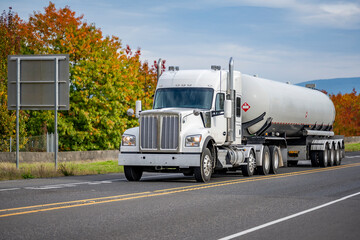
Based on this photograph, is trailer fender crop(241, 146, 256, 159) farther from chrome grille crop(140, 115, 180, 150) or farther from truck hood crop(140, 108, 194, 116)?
chrome grille crop(140, 115, 180, 150)

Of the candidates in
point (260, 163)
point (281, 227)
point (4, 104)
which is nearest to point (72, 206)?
point (281, 227)

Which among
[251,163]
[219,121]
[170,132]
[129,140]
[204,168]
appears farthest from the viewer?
[251,163]

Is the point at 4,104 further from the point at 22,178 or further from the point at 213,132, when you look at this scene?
the point at 213,132

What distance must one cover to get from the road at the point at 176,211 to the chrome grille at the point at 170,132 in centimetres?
153

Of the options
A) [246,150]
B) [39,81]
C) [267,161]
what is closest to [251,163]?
[246,150]

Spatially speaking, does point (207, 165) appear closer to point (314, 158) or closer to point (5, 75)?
point (314, 158)

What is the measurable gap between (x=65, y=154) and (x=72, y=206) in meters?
21.4

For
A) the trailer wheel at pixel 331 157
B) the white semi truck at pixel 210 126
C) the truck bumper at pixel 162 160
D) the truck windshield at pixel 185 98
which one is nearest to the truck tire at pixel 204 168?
the white semi truck at pixel 210 126

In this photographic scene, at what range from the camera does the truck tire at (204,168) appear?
18.7 meters

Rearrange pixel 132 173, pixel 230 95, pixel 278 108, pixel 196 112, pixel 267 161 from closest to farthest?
pixel 196 112, pixel 132 173, pixel 230 95, pixel 267 161, pixel 278 108

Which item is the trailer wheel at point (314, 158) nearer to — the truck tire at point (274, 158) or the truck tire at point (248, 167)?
the truck tire at point (274, 158)

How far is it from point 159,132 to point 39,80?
24.6ft

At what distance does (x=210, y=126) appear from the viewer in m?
20.0

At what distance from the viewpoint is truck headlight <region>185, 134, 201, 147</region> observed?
1862 centimetres
